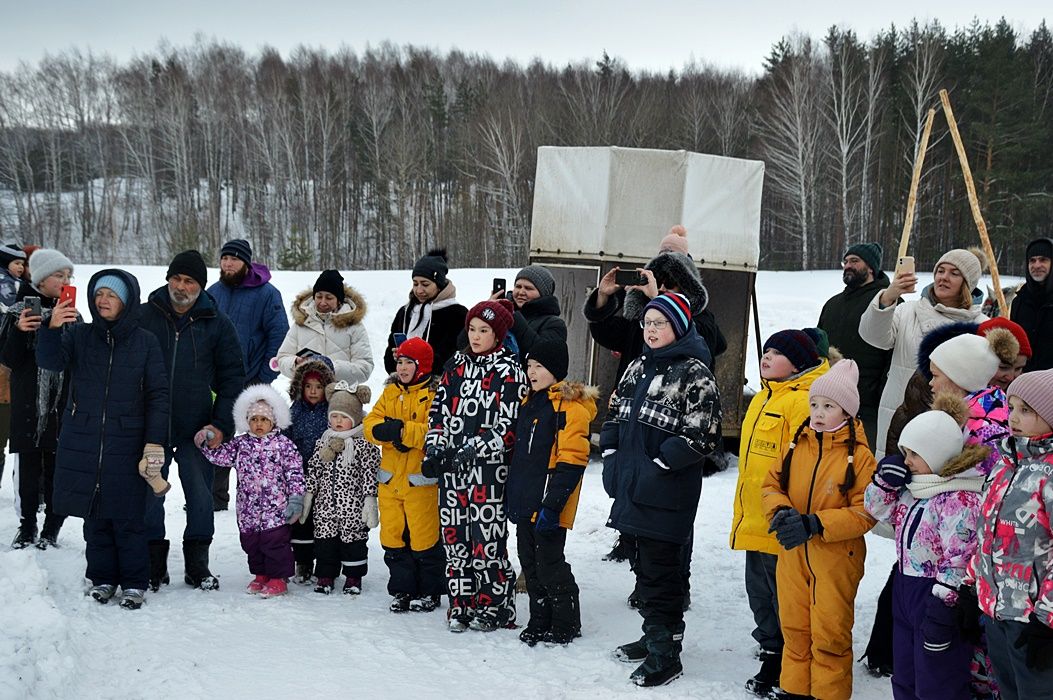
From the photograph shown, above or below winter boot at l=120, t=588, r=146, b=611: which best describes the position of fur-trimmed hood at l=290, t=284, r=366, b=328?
above

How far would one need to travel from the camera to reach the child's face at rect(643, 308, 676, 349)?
3.92 m

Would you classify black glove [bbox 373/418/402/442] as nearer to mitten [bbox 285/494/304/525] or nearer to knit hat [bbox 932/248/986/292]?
mitten [bbox 285/494/304/525]

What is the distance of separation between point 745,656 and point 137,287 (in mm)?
3688

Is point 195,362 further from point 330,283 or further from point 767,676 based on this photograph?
point 767,676

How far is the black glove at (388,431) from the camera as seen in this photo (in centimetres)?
461

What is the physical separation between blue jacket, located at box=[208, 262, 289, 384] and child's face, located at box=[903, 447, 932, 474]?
4401 millimetres

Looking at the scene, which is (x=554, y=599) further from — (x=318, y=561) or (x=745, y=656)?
(x=318, y=561)

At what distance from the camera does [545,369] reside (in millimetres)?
4301

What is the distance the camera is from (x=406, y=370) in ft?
15.7

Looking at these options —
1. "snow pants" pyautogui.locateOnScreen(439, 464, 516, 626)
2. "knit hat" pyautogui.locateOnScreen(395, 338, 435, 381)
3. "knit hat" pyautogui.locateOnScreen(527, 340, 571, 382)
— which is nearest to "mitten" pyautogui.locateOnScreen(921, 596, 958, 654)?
"knit hat" pyautogui.locateOnScreen(527, 340, 571, 382)

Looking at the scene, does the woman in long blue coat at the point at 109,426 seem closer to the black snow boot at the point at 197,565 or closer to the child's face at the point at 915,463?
the black snow boot at the point at 197,565

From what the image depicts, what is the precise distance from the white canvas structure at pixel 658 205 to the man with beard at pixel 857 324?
87.8 inches

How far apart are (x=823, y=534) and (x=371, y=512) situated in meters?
2.54

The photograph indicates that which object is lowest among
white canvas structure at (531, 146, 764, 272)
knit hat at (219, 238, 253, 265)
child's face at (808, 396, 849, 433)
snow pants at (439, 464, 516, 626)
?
snow pants at (439, 464, 516, 626)
